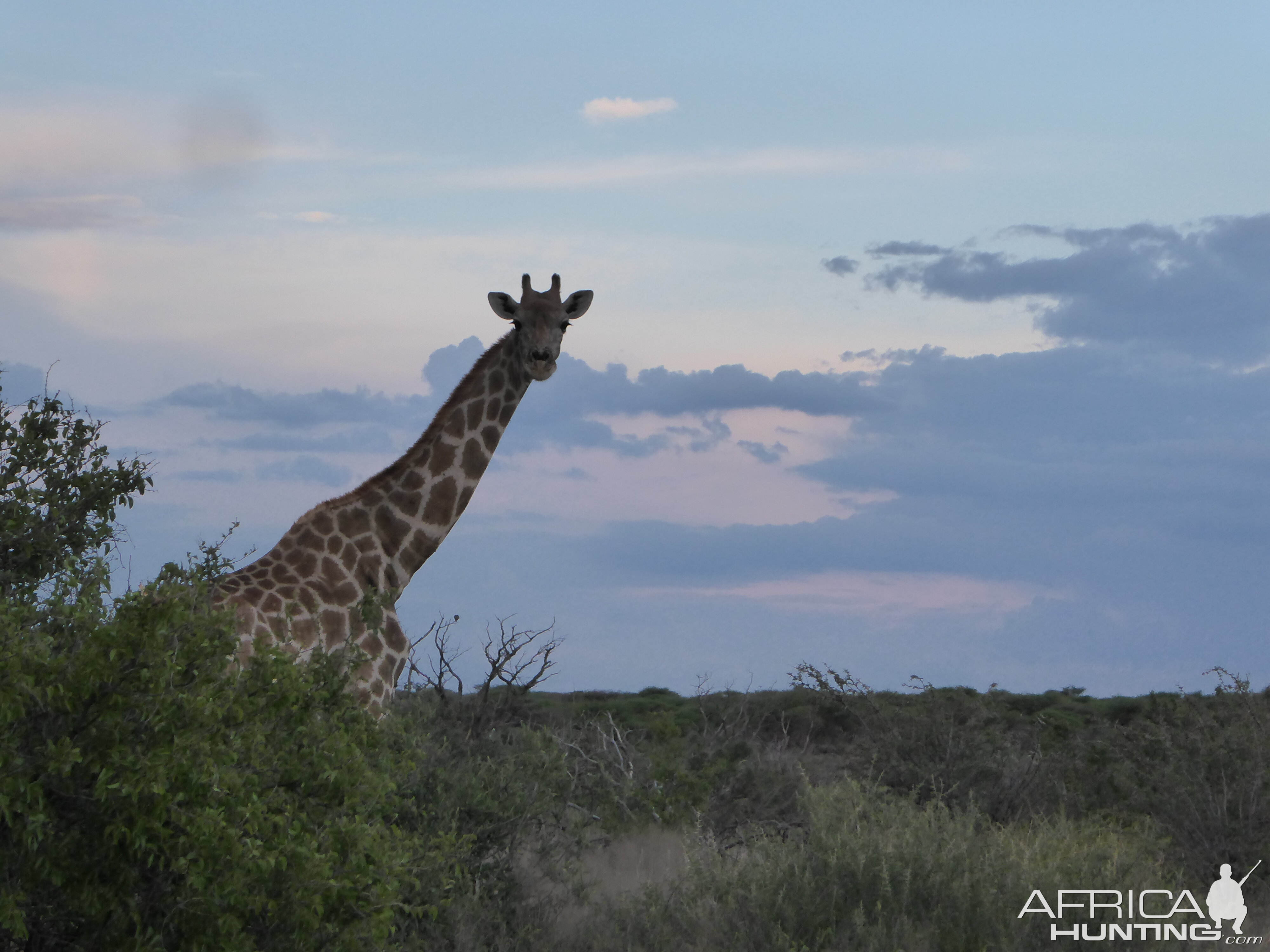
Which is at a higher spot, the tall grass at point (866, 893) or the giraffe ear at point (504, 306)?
the giraffe ear at point (504, 306)

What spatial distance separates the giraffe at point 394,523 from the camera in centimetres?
918

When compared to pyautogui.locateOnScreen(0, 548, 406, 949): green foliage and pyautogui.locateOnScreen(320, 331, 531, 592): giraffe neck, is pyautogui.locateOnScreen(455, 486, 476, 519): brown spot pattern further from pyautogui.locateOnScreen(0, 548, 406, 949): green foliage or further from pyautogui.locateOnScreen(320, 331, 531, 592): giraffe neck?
pyautogui.locateOnScreen(0, 548, 406, 949): green foliage

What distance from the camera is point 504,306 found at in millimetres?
10656

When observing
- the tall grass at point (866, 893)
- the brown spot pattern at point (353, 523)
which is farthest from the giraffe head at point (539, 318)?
the tall grass at point (866, 893)

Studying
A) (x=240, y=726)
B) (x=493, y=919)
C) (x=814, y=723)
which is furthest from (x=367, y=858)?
(x=814, y=723)

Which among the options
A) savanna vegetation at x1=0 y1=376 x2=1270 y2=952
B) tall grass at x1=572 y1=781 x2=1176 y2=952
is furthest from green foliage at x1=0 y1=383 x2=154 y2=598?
tall grass at x1=572 y1=781 x2=1176 y2=952

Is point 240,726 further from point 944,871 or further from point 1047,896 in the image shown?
point 1047,896

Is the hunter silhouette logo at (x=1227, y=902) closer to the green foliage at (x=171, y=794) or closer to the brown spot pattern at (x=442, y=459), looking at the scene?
the green foliage at (x=171, y=794)

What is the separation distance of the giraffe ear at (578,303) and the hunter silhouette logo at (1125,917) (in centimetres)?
591

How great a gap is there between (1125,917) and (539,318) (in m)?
6.16

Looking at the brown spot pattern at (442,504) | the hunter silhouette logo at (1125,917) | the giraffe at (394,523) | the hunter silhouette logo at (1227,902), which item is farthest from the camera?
the brown spot pattern at (442,504)

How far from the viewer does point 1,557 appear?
9.88 m

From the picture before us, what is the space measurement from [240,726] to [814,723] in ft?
78.4

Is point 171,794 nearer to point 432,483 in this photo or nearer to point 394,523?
point 394,523
